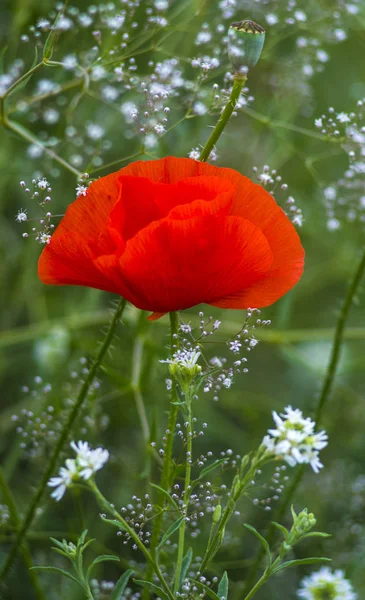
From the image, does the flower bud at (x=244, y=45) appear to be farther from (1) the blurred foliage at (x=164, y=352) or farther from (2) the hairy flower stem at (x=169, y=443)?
(1) the blurred foliage at (x=164, y=352)

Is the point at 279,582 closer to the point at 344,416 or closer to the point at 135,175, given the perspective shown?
the point at 344,416

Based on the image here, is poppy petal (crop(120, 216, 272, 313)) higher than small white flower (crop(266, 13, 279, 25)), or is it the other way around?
small white flower (crop(266, 13, 279, 25))

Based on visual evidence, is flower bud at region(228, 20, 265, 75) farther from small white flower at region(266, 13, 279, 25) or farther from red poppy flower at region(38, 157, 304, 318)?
small white flower at region(266, 13, 279, 25)

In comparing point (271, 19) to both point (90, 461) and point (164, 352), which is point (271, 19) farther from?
point (90, 461)

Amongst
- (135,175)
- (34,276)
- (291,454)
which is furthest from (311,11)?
(291,454)

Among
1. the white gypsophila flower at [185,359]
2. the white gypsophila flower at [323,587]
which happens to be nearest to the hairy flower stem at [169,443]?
the white gypsophila flower at [185,359]

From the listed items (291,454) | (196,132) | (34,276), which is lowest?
(291,454)

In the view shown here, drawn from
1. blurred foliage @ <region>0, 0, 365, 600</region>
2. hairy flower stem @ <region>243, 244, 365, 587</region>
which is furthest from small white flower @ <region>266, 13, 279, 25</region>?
hairy flower stem @ <region>243, 244, 365, 587</region>
